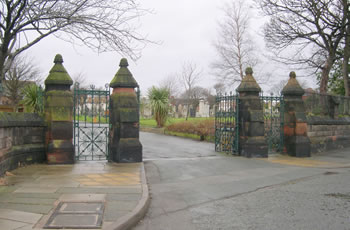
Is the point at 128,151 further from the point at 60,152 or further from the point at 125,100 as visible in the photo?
the point at 60,152

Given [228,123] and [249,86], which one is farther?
[228,123]

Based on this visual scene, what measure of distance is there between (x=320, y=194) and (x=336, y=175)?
101 inches

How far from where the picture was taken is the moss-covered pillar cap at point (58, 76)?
30.6 ft

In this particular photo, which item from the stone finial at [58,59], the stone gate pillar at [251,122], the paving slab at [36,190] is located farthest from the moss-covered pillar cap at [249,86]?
the paving slab at [36,190]

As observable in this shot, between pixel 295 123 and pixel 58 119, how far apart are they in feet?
27.4

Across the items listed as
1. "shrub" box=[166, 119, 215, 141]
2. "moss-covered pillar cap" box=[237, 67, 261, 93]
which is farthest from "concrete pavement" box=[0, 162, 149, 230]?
"shrub" box=[166, 119, 215, 141]

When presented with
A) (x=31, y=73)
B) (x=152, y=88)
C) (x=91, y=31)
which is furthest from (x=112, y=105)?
(x=31, y=73)

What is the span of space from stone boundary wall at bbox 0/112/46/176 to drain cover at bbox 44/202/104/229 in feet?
9.67

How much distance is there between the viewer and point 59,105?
931 centimetres

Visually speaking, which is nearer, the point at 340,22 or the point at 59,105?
the point at 59,105

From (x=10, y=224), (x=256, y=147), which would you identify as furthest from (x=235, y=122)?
(x=10, y=224)

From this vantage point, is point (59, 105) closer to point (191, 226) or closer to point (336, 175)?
point (191, 226)

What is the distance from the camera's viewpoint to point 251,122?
11.6 metres

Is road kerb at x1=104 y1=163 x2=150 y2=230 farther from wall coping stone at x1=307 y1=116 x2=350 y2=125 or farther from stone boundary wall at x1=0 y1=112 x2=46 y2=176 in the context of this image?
wall coping stone at x1=307 y1=116 x2=350 y2=125
